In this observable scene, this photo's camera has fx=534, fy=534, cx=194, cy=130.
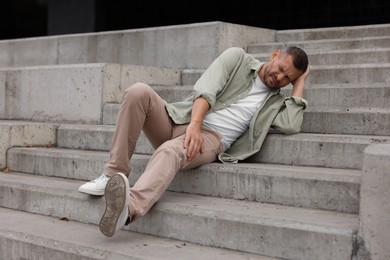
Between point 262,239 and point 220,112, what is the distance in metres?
1.17

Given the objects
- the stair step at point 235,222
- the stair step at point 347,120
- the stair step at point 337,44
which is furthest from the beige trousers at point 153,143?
the stair step at point 337,44

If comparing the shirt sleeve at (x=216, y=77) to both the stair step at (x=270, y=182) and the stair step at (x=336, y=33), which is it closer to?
the stair step at (x=270, y=182)

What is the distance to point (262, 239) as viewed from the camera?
2.87m

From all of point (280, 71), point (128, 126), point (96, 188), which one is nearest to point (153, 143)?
point (128, 126)

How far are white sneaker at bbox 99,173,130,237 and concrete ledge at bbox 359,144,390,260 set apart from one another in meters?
1.22

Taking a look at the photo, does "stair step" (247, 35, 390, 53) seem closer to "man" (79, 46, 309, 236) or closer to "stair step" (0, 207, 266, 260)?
"man" (79, 46, 309, 236)

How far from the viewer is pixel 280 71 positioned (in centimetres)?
371

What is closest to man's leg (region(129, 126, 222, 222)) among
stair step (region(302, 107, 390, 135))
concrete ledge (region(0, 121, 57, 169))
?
stair step (region(302, 107, 390, 135))

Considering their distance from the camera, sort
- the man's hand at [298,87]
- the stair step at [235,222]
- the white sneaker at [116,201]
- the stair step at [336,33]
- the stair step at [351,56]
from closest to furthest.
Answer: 1. the stair step at [235,222]
2. the white sneaker at [116,201]
3. the man's hand at [298,87]
4. the stair step at [351,56]
5. the stair step at [336,33]

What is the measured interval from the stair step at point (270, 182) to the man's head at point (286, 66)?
61 cm

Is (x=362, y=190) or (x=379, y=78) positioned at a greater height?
(x=379, y=78)

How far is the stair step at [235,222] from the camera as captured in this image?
2.70m

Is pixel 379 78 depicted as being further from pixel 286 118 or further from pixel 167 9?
pixel 167 9

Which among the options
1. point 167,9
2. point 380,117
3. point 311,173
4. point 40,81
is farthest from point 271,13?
point 311,173
